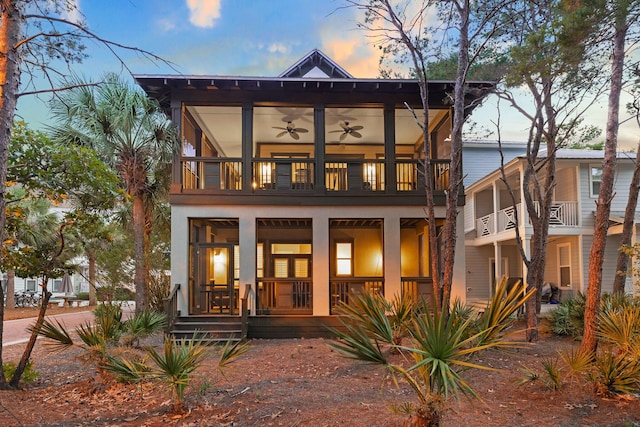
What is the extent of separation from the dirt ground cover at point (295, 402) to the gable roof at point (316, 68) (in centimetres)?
968

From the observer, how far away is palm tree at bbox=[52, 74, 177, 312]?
12.5 meters

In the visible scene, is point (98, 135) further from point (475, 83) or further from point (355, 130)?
point (475, 83)

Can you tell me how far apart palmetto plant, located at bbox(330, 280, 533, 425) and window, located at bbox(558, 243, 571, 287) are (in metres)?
15.7

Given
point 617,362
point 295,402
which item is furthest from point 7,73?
point 617,362

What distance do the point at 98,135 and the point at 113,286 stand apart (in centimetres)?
516

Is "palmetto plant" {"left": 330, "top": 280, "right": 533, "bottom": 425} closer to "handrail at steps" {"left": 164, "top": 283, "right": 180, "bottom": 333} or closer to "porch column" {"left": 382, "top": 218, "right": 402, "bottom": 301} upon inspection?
"handrail at steps" {"left": 164, "top": 283, "right": 180, "bottom": 333}

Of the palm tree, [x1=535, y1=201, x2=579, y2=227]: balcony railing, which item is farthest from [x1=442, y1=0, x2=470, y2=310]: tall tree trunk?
[x1=535, y1=201, x2=579, y2=227]: balcony railing

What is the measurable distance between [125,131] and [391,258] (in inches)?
312

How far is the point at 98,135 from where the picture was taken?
12539mm

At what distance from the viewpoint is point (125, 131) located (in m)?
12.7

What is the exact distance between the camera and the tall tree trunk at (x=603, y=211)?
788 cm

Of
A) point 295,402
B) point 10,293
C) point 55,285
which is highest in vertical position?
point 295,402

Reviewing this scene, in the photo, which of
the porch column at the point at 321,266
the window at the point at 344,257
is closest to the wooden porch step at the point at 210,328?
the porch column at the point at 321,266

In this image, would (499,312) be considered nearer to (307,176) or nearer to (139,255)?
(307,176)
